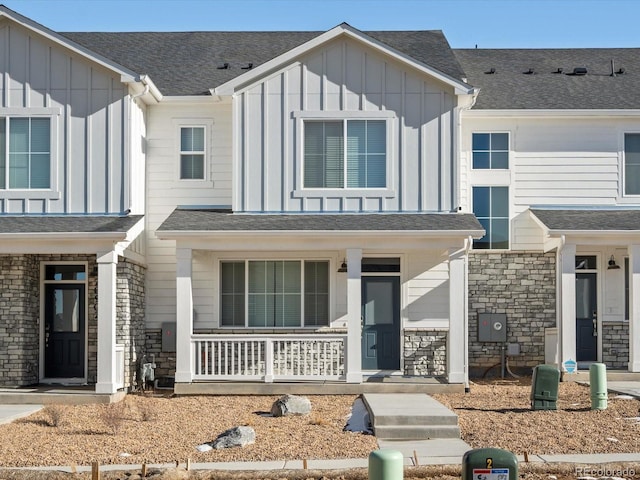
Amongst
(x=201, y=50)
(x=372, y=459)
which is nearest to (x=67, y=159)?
(x=201, y=50)

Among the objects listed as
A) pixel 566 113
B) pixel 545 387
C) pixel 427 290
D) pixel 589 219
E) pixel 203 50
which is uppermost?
pixel 203 50

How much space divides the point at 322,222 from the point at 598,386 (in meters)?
5.76

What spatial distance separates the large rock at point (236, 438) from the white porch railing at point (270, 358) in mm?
5309

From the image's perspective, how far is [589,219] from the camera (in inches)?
759

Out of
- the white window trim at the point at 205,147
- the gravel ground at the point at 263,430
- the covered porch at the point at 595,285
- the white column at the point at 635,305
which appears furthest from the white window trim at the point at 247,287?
the white column at the point at 635,305

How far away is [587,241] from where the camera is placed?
18719mm

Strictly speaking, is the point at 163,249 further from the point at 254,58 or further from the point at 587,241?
the point at 587,241

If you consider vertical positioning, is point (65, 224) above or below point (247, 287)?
above

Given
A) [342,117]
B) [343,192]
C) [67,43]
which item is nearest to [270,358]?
[343,192]

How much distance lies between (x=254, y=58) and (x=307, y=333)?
20.6ft

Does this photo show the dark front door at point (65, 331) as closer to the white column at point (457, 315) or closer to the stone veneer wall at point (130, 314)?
the stone veneer wall at point (130, 314)

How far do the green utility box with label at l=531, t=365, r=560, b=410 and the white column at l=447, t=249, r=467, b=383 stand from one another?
2.92m

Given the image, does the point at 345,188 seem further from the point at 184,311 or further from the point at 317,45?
the point at 184,311

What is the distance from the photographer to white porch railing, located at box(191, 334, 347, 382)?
1772cm
